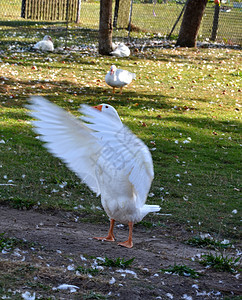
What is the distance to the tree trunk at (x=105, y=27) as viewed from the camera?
15766mm

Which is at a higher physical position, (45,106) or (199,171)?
(45,106)

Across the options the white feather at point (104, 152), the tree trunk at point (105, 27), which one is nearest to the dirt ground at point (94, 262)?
the white feather at point (104, 152)

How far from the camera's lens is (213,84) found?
15.3m

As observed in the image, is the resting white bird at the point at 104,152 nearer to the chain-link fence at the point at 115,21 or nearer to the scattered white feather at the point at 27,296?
the scattered white feather at the point at 27,296

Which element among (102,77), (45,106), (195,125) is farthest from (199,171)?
(102,77)

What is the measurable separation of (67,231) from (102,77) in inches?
370

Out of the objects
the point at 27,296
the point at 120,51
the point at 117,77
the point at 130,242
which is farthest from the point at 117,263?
the point at 120,51

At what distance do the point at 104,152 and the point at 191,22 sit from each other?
15725 mm

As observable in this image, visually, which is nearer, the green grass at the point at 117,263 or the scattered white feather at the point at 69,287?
the scattered white feather at the point at 69,287

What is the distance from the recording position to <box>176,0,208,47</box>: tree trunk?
1864cm

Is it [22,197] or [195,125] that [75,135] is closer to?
[22,197]

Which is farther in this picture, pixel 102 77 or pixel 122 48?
pixel 122 48

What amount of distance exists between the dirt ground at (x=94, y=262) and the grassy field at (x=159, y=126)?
412mm

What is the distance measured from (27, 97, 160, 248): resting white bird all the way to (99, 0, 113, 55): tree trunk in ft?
37.5
